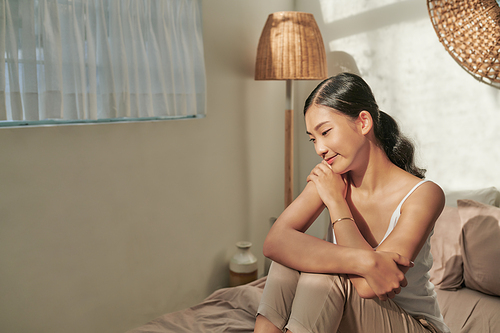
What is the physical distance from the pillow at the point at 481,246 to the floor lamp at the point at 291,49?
39.4 inches

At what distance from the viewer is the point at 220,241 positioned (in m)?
2.41

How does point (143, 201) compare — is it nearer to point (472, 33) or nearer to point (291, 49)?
point (291, 49)

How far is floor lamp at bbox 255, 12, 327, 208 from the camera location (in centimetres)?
213

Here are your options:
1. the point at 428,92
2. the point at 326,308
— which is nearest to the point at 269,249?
the point at 326,308

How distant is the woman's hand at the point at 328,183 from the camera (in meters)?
1.38

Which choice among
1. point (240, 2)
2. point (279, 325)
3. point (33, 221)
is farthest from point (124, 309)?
point (240, 2)

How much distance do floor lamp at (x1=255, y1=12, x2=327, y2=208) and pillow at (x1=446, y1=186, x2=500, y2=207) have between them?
91 cm

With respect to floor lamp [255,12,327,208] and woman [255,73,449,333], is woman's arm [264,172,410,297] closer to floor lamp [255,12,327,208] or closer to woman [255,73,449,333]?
woman [255,73,449,333]

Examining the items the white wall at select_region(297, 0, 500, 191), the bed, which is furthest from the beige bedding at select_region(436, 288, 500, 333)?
the white wall at select_region(297, 0, 500, 191)

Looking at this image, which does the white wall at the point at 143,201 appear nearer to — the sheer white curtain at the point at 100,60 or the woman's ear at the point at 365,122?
the sheer white curtain at the point at 100,60

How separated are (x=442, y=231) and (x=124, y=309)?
1.56 metres

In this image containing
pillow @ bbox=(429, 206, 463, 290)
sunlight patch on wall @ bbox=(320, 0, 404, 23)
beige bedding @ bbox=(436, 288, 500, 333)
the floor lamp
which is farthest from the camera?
sunlight patch on wall @ bbox=(320, 0, 404, 23)

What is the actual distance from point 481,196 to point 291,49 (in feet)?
3.85

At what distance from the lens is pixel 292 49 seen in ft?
6.99
